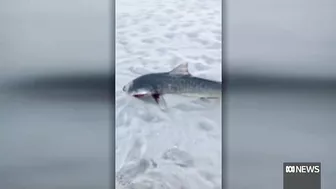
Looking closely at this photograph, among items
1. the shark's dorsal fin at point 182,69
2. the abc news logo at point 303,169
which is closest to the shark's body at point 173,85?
the shark's dorsal fin at point 182,69

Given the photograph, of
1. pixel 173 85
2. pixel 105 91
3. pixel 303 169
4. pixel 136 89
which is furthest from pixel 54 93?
pixel 303 169

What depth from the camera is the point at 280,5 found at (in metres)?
1.47

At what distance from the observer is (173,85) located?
146 centimetres

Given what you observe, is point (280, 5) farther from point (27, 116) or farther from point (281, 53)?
point (27, 116)

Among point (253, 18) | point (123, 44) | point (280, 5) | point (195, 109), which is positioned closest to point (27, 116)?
point (123, 44)

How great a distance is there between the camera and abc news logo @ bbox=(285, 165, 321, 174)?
1.46 metres

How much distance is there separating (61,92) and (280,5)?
0.93 m

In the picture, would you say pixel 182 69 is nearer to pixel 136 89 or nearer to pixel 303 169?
pixel 136 89

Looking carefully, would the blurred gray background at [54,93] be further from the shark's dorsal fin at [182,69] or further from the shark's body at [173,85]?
the shark's dorsal fin at [182,69]

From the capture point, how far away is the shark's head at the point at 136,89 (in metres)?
1.46

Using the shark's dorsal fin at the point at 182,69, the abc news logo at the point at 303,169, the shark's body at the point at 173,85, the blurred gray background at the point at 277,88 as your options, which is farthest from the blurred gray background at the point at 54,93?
the abc news logo at the point at 303,169

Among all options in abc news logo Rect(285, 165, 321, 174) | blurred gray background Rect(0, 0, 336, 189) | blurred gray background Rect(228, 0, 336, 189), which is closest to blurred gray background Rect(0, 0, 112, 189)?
blurred gray background Rect(0, 0, 336, 189)

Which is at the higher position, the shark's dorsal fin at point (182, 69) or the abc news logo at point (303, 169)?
the shark's dorsal fin at point (182, 69)

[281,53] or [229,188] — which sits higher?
[281,53]
